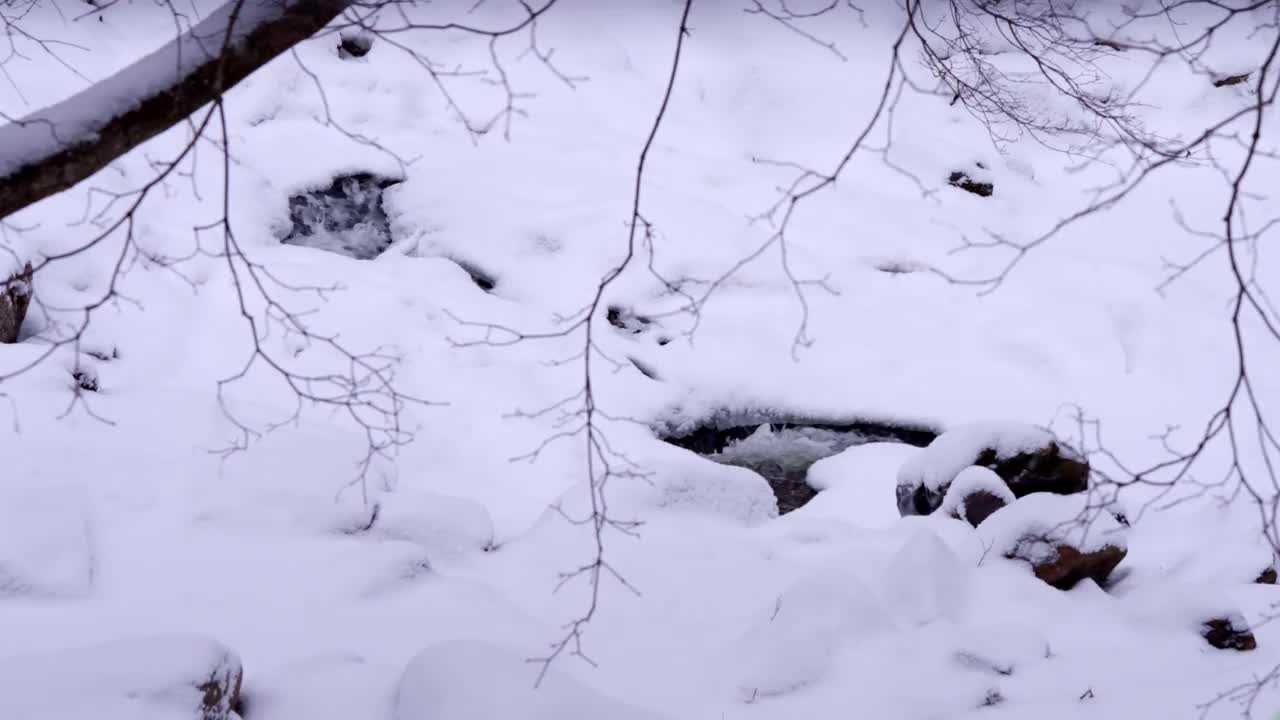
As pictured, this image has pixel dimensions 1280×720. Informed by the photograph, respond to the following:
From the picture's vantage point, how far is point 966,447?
5.29m

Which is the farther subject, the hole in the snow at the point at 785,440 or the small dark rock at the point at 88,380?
the hole in the snow at the point at 785,440

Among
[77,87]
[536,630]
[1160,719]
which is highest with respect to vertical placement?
[77,87]

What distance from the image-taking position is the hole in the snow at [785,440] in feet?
21.8

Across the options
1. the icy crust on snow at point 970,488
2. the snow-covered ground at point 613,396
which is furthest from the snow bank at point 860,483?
the icy crust on snow at point 970,488

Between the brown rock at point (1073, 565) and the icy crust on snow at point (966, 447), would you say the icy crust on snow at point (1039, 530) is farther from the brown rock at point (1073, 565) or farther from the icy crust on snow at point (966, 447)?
the icy crust on snow at point (966, 447)

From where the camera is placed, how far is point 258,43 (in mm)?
1759

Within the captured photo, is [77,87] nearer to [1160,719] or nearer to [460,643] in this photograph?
[460,643]

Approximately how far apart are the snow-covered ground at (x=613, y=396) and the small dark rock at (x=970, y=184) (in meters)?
0.16

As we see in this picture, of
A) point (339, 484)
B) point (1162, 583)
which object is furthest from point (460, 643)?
point (1162, 583)

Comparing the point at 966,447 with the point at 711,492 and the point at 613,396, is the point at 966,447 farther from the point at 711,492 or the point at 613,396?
the point at 613,396

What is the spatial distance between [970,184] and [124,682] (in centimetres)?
1040

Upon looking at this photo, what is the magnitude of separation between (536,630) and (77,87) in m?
9.67

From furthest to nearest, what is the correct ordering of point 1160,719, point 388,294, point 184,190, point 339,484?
point 184,190 < point 388,294 < point 339,484 < point 1160,719

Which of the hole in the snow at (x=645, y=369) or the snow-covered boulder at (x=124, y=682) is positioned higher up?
the snow-covered boulder at (x=124, y=682)
